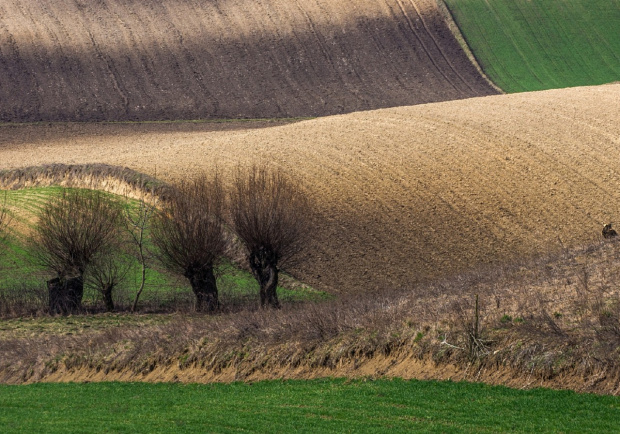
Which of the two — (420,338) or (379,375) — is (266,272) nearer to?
(420,338)

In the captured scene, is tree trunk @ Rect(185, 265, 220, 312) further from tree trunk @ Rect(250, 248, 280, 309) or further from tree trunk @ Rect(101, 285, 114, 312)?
tree trunk @ Rect(101, 285, 114, 312)

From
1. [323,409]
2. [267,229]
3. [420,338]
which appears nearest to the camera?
[323,409]

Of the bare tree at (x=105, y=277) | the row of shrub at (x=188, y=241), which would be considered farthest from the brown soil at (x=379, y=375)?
the bare tree at (x=105, y=277)

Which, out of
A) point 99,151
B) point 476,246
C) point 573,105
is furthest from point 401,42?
point 476,246

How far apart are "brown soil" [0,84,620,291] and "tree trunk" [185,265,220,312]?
15.0 ft

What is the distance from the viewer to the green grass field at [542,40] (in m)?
87.2

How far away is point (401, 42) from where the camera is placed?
302 ft

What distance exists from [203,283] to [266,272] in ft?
8.03

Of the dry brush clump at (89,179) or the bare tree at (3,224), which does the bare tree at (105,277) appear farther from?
the dry brush clump at (89,179)

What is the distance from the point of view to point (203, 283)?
31828 mm

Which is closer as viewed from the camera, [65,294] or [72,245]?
[65,294]

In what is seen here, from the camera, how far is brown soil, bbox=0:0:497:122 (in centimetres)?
7575

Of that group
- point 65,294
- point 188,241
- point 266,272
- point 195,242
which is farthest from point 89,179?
point 266,272

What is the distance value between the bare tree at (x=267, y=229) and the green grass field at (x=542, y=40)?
57.4 meters
